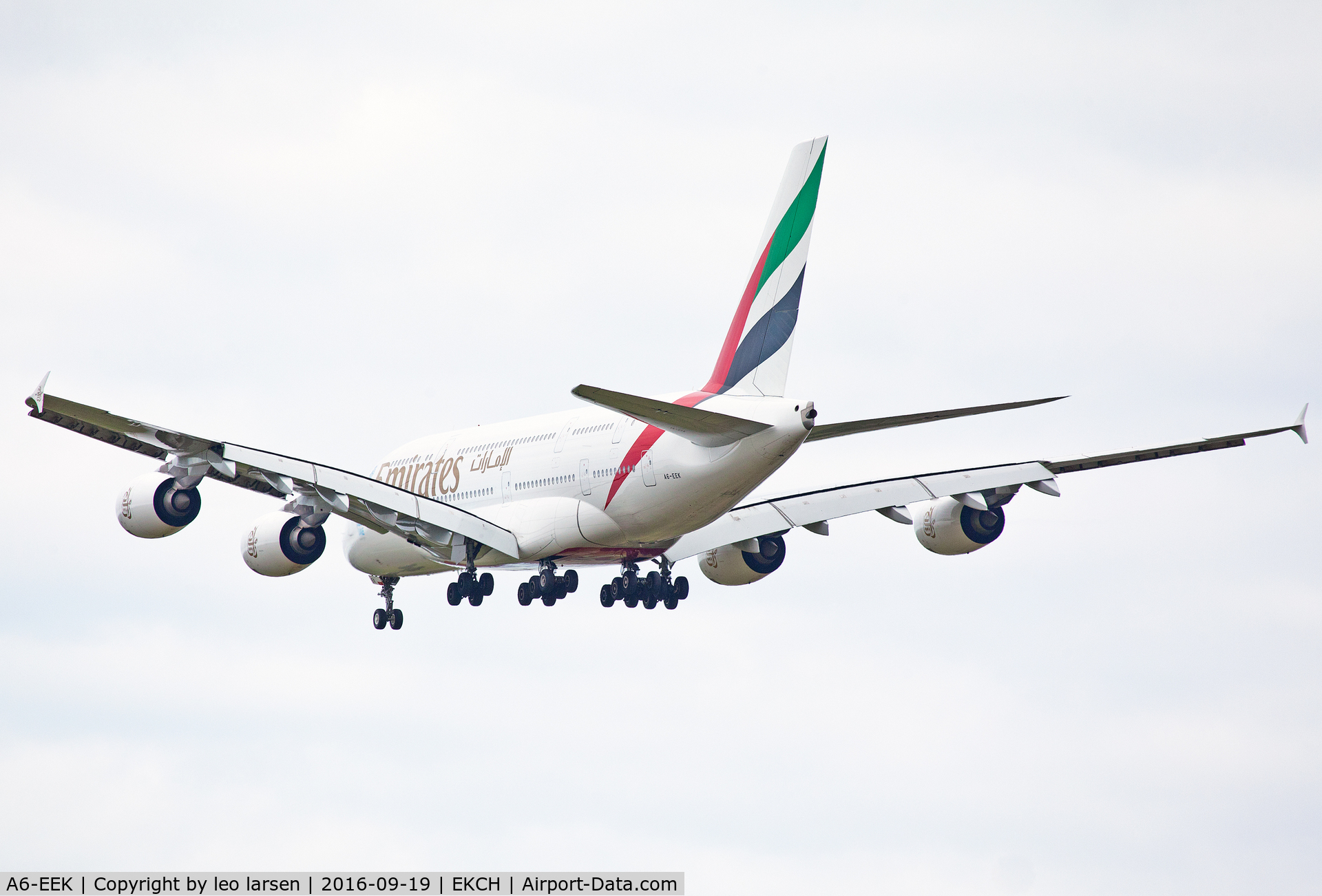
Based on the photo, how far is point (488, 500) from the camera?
124ft

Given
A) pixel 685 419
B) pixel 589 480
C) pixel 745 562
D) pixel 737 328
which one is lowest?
pixel 685 419

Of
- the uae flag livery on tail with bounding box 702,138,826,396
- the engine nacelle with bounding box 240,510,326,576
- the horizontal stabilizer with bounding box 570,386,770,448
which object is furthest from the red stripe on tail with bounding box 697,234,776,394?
the engine nacelle with bounding box 240,510,326,576

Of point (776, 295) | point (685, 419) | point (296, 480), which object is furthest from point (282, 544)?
point (776, 295)

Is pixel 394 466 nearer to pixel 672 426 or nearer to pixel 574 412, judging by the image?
pixel 574 412

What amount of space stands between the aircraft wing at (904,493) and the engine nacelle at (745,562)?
0.85 m

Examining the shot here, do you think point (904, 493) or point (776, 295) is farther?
point (904, 493)

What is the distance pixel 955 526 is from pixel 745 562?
5.22 metres

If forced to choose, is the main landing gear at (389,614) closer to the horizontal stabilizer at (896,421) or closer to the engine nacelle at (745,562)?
the engine nacelle at (745,562)

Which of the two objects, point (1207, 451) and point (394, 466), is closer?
point (1207, 451)

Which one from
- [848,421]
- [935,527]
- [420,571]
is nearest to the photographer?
[848,421]

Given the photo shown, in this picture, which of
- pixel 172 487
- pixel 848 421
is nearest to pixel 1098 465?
pixel 848 421

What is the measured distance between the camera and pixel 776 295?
33.9 metres

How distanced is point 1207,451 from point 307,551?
1794cm

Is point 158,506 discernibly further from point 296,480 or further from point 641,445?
point 641,445
